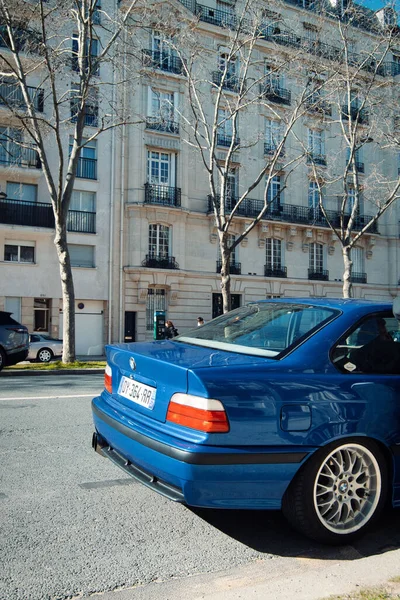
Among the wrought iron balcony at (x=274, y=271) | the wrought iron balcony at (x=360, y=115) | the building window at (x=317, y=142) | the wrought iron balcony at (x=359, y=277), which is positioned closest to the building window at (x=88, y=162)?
the wrought iron balcony at (x=274, y=271)

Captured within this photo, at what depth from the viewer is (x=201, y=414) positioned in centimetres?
317

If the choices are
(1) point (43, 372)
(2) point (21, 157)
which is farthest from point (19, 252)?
(1) point (43, 372)

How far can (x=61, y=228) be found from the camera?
A: 17.1 metres

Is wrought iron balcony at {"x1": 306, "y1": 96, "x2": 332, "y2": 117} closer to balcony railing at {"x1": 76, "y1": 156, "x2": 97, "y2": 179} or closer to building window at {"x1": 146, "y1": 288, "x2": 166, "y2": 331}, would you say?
balcony railing at {"x1": 76, "y1": 156, "x2": 97, "y2": 179}

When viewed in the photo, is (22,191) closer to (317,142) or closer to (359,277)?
(317,142)

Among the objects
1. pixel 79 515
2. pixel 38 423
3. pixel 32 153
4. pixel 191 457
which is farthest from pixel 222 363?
pixel 32 153

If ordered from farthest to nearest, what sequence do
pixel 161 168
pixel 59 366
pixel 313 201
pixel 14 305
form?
pixel 313 201 → pixel 161 168 → pixel 14 305 → pixel 59 366

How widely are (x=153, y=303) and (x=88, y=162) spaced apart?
27.0ft

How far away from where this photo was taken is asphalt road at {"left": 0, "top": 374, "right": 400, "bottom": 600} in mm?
2918

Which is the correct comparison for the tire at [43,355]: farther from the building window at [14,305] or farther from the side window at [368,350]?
the side window at [368,350]

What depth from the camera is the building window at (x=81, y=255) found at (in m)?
28.7

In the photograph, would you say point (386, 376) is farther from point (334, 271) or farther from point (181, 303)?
point (334, 271)

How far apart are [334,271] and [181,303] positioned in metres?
11.6

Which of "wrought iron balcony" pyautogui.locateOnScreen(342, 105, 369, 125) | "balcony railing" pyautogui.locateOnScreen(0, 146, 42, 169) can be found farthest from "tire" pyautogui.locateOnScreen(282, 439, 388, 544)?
"balcony railing" pyautogui.locateOnScreen(0, 146, 42, 169)
